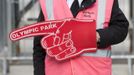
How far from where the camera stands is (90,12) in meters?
2.59

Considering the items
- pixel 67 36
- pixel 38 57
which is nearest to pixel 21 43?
pixel 38 57

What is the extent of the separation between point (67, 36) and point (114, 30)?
0.97 feet

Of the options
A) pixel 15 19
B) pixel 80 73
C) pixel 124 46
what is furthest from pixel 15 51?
pixel 80 73

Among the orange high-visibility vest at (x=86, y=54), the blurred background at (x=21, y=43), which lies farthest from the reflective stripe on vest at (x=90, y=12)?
the blurred background at (x=21, y=43)

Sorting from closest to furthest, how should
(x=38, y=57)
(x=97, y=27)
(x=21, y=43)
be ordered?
(x=97, y=27) → (x=38, y=57) → (x=21, y=43)

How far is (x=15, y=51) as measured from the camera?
6961 mm

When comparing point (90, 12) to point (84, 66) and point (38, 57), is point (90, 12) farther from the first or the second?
point (38, 57)

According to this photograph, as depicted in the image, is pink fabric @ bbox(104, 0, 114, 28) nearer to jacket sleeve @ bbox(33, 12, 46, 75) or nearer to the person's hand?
the person's hand

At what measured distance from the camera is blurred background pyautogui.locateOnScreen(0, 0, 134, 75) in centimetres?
678

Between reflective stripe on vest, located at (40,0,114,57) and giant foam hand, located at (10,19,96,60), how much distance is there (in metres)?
0.06

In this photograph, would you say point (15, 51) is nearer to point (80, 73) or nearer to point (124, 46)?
point (124, 46)

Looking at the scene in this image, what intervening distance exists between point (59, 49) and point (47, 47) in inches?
2.5

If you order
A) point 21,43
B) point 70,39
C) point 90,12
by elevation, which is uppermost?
point 90,12

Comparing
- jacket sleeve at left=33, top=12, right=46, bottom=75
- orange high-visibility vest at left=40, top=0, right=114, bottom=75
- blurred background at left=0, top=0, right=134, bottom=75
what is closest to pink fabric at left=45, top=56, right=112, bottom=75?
orange high-visibility vest at left=40, top=0, right=114, bottom=75
